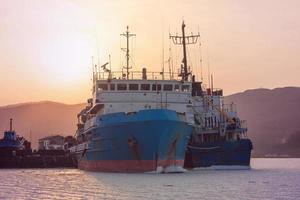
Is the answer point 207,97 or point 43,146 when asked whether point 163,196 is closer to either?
point 207,97

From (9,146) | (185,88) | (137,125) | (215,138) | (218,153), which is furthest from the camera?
(9,146)

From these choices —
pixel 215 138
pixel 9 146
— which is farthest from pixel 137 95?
pixel 9 146

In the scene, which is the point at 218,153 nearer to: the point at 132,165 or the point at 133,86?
the point at 133,86

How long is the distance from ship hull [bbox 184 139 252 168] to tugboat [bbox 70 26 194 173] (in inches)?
231

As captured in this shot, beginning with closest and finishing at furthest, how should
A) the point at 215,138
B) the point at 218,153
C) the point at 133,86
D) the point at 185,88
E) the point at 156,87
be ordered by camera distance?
1. the point at 133,86
2. the point at 156,87
3. the point at 185,88
4. the point at 218,153
5. the point at 215,138

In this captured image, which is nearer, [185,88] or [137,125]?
[137,125]

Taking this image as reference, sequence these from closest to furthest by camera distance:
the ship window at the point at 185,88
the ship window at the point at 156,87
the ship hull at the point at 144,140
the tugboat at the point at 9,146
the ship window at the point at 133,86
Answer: the ship hull at the point at 144,140 → the ship window at the point at 133,86 → the ship window at the point at 156,87 → the ship window at the point at 185,88 → the tugboat at the point at 9,146

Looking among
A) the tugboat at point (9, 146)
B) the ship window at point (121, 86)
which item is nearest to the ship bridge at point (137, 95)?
the ship window at point (121, 86)

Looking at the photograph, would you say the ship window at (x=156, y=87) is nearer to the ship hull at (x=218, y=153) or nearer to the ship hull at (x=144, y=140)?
the ship hull at (x=144, y=140)

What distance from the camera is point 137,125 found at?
47031 mm

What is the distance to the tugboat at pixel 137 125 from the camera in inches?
1851

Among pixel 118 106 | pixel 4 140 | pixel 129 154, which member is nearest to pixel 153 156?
pixel 129 154

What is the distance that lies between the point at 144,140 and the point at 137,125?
49.6 inches

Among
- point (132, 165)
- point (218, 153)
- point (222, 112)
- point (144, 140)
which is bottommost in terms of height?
point (132, 165)
